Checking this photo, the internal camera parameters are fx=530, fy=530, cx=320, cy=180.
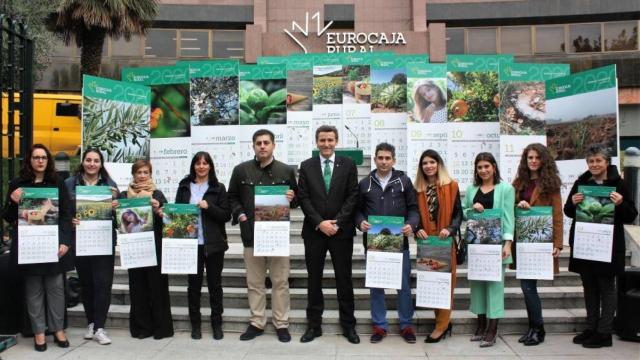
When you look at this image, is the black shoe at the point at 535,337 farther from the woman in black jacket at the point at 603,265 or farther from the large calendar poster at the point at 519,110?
the large calendar poster at the point at 519,110

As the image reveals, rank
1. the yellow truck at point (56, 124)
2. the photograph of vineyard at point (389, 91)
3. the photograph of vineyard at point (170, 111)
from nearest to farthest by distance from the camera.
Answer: the photograph of vineyard at point (170, 111) → the photograph of vineyard at point (389, 91) → the yellow truck at point (56, 124)

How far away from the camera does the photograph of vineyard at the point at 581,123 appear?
7.62m

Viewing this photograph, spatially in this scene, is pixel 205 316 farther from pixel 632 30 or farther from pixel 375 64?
pixel 632 30

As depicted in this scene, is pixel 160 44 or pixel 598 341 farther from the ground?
pixel 160 44

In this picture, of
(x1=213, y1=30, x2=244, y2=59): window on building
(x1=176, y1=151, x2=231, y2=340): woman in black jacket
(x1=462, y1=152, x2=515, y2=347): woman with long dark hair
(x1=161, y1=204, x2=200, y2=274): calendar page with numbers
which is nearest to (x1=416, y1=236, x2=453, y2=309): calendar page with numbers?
(x1=462, y1=152, x2=515, y2=347): woman with long dark hair

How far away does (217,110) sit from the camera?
9.34 metres

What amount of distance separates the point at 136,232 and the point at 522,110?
6614mm

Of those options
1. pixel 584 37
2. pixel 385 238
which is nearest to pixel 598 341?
pixel 385 238

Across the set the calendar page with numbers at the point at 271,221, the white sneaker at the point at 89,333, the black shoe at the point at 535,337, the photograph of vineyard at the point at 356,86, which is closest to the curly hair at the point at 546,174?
the black shoe at the point at 535,337

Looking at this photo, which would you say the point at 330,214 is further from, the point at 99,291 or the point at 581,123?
the point at 581,123

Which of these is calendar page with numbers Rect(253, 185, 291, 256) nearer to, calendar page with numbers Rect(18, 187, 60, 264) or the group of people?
the group of people

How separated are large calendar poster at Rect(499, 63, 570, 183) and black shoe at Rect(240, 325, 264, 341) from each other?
17.1 feet

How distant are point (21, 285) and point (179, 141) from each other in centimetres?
419

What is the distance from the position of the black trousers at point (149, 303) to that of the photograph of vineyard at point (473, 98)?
236 inches
